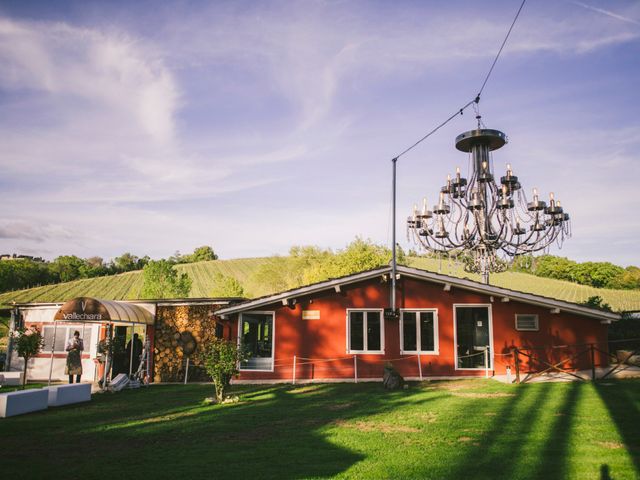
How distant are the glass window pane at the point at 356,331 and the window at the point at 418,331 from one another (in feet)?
4.59

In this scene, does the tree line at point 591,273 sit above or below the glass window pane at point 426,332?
above

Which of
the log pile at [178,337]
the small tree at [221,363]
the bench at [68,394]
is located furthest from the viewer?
the log pile at [178,337]

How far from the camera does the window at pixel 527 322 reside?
1678 centimetres

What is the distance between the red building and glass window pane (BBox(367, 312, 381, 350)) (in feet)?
0.12

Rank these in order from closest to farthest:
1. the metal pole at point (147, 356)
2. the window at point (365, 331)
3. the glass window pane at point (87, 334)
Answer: the window at point (365, 331), the metal pole at point (147, 356), the glass window pane at point (87, 334)

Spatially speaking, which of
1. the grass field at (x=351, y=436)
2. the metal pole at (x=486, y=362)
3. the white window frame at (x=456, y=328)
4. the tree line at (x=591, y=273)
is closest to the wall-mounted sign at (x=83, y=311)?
the grass field at (x=351, y=436)

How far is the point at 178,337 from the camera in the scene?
1867 cm

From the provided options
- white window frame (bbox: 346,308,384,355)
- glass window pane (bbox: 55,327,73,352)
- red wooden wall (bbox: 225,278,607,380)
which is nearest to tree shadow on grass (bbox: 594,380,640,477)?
red wooden wall (bbox: 225,278,607,380)

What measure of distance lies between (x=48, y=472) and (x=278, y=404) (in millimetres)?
6017

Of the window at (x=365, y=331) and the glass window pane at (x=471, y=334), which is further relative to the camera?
the window at (x=365, y=331)

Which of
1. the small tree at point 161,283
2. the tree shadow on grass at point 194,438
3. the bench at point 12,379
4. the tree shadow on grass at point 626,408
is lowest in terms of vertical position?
the bench at point 12,379

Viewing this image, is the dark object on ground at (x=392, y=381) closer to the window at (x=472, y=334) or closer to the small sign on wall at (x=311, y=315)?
the window at (x=472, y=334)

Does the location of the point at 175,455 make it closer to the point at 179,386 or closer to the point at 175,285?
the point at 179,386

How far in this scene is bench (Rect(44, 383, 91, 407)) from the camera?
12.5 meters
